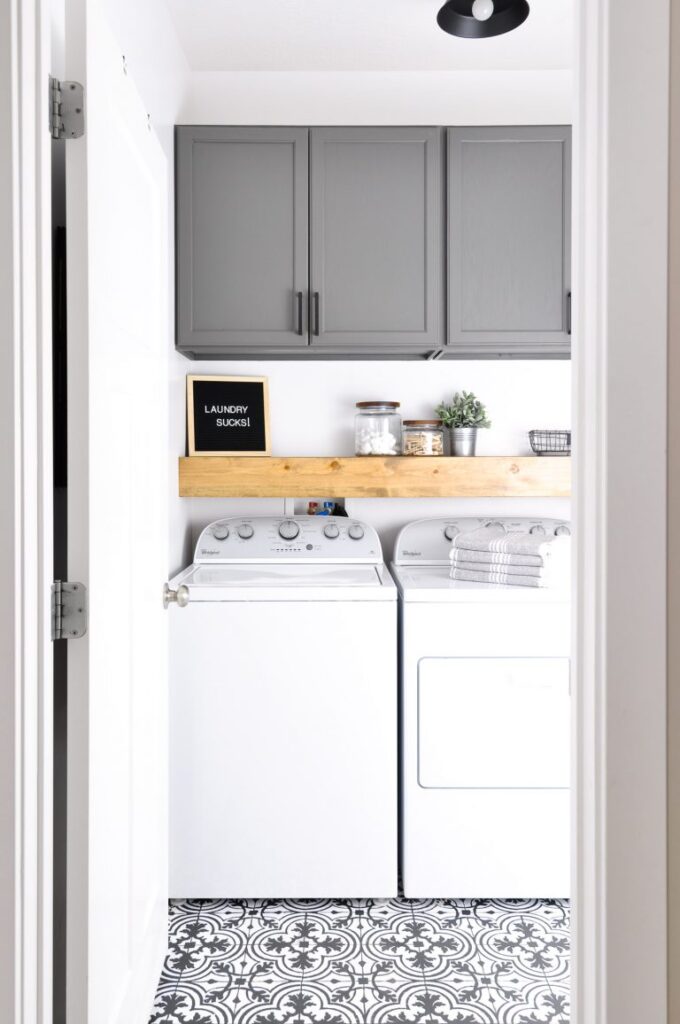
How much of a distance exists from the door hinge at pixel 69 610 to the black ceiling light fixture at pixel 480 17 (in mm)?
1960

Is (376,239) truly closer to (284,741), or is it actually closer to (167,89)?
(167,89)

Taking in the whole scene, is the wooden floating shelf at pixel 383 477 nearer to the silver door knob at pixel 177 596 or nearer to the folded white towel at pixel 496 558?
the folded white towel at pixel 496 558

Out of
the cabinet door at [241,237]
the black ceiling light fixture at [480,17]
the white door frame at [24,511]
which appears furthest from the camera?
the cabinet door at [241,237]

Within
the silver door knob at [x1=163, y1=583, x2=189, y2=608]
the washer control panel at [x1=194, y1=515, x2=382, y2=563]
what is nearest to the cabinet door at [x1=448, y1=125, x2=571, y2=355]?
the washer control panel at [x1=194, y1=515, x2=382, y2=563]

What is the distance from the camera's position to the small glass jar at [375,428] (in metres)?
2.63

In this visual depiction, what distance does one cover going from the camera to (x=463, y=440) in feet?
8.68

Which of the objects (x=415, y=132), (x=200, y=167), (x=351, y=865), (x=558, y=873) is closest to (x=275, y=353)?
(x=200, y=167)

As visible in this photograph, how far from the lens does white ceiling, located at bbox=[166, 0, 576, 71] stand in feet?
7.42

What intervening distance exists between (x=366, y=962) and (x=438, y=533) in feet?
4.54

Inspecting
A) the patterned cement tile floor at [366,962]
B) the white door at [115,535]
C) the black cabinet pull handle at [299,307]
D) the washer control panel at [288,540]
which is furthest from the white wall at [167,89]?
the patterned cement tile floor at [366,962]

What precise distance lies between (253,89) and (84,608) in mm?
2224

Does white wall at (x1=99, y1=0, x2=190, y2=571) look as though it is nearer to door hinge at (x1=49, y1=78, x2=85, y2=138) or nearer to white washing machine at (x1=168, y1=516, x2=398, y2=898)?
white washing machine at (x1=168, y1=516, x2=398, y2=898)

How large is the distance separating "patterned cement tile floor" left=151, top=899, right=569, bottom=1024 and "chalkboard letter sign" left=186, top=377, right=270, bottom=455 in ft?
4.74

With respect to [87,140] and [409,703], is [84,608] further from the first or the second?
[409,703]
